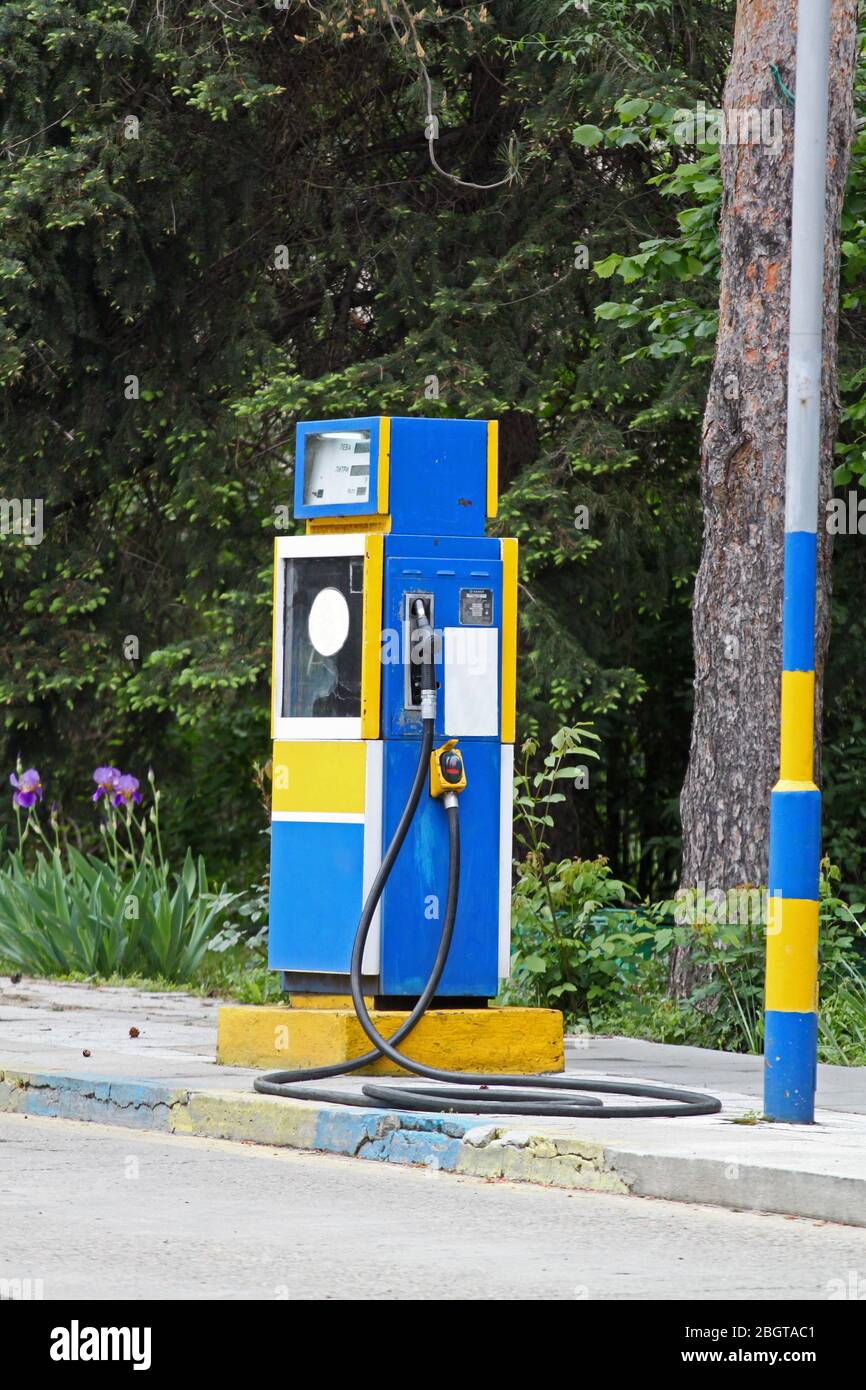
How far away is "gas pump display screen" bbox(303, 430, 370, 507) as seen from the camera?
10.2 m

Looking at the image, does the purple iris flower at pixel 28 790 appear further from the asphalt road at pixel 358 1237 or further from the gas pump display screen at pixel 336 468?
the asphalt road at pixel 358 1237

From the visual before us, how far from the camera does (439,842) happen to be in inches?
399

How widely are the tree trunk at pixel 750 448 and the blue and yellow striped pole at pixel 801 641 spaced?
3331mm

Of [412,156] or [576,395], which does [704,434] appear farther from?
[412,156]

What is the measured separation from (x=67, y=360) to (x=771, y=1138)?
1044 cm

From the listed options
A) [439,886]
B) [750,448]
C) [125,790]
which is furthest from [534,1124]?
[125,790]

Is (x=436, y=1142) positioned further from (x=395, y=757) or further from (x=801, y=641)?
(x=801, y=641)

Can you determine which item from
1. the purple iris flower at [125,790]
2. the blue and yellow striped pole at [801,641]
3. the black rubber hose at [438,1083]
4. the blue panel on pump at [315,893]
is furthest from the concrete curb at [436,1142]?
the purple iris flower at [125,790]

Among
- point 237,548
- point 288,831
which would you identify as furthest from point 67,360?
point 288,831

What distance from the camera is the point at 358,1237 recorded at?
23.1ft

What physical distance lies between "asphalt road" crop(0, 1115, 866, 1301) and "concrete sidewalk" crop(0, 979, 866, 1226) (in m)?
0.12

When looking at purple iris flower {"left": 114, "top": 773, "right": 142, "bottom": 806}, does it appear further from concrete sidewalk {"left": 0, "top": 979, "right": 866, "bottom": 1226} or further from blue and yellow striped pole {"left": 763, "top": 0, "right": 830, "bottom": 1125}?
blue and yellow striped pole {"left": 763, "top": 0, "right": 830, "bottom": 1125}

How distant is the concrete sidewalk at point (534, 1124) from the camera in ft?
25.8

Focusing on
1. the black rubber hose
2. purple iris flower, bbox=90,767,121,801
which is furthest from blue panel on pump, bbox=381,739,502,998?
purple iris flower, bbox=90,767,121,801
